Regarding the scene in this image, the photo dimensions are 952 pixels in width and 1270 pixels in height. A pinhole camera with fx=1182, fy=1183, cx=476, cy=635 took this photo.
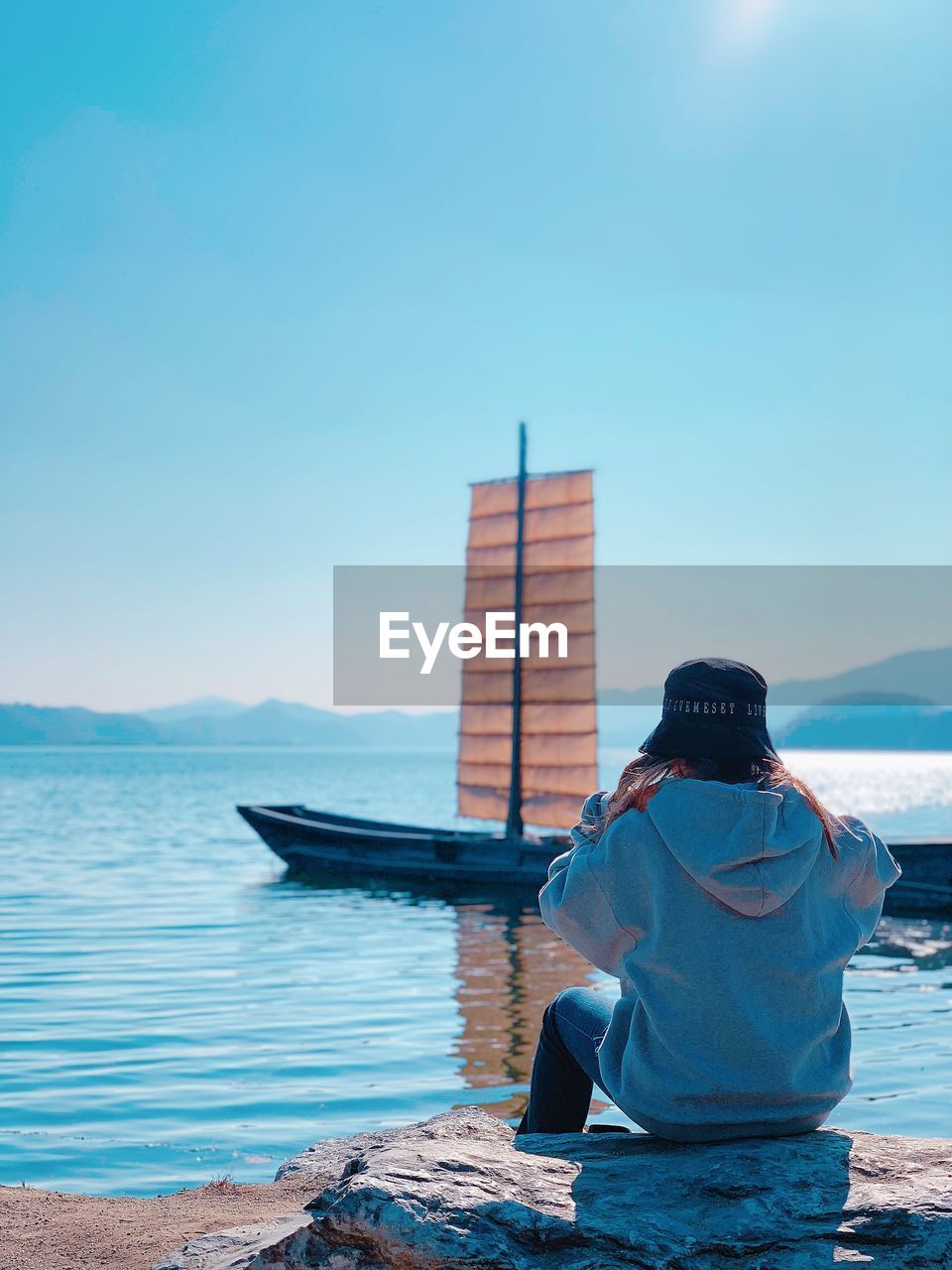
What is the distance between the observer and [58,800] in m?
49.1

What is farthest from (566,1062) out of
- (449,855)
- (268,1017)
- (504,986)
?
(449,855)

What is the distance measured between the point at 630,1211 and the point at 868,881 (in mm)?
850

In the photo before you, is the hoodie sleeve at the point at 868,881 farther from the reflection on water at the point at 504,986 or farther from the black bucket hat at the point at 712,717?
the reflection on water at the point at 504,986

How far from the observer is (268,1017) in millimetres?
9469

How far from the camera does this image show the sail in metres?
22.1

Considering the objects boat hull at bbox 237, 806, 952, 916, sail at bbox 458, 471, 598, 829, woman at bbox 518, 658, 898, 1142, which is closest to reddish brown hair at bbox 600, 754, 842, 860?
woman at bbox 518, 658, 898, 1142

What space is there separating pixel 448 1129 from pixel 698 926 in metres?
0.88

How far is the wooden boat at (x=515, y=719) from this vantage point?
70.3 ft

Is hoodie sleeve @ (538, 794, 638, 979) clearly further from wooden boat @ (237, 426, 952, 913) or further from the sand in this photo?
wooden boat @ (237, 426, 952, 913)

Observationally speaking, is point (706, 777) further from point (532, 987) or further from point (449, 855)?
point (449, 855)

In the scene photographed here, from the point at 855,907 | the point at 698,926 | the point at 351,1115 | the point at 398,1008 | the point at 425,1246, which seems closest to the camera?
the point at 425,1246

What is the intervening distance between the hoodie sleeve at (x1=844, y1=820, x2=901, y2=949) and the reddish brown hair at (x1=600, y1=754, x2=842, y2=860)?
0.08m

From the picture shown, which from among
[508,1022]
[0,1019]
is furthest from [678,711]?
[0,1019]

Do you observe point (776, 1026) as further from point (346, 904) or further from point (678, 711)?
point (346, 904)
